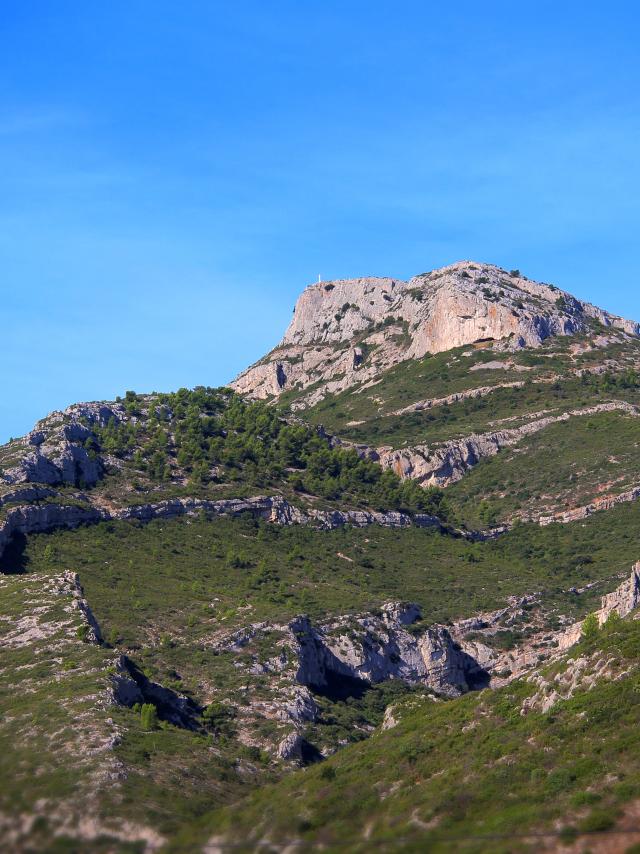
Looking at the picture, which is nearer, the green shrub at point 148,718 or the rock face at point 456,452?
the green shrub at point 148,718

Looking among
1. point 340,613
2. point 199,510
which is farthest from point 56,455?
point 340,613

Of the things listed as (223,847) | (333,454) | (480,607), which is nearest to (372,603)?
(480,607)

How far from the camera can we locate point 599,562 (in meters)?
120

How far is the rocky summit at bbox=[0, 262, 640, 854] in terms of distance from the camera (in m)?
25.5

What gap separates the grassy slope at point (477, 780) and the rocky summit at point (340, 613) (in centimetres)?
15

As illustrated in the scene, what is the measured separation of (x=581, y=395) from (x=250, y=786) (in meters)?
132

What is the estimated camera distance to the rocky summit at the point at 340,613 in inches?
1002

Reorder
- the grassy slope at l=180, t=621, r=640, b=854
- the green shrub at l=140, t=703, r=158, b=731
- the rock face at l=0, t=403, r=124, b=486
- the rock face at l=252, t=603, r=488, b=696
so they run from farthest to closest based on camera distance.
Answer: the rock face at l=0, t=403, r=124, b=486 < the rock face at l=252, t=603, r=488, b=696 < the green shrub at l=140, t=703, r=158, b=731 < the grassy slope at l=180, t=621, r=640, b=854

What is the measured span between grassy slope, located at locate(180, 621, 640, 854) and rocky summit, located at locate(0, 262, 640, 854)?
147 millimetres

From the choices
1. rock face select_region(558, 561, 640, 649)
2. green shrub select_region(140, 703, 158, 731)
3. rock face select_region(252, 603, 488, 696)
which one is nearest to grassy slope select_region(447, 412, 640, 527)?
rock face select_region(252, 603, 488, 696)

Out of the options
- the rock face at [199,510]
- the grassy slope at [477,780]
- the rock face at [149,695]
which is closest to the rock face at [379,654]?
the rock face at [149,695]

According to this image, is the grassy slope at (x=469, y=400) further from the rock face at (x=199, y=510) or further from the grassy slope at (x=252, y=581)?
the rock face at (x=199, y=510)

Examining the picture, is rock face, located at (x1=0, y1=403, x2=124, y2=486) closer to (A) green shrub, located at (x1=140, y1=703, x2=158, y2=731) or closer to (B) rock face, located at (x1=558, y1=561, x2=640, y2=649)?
(B) rock face, located at (x1=558, y1=561, x2=640, y2=649)

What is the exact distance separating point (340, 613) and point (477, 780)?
57.1m
